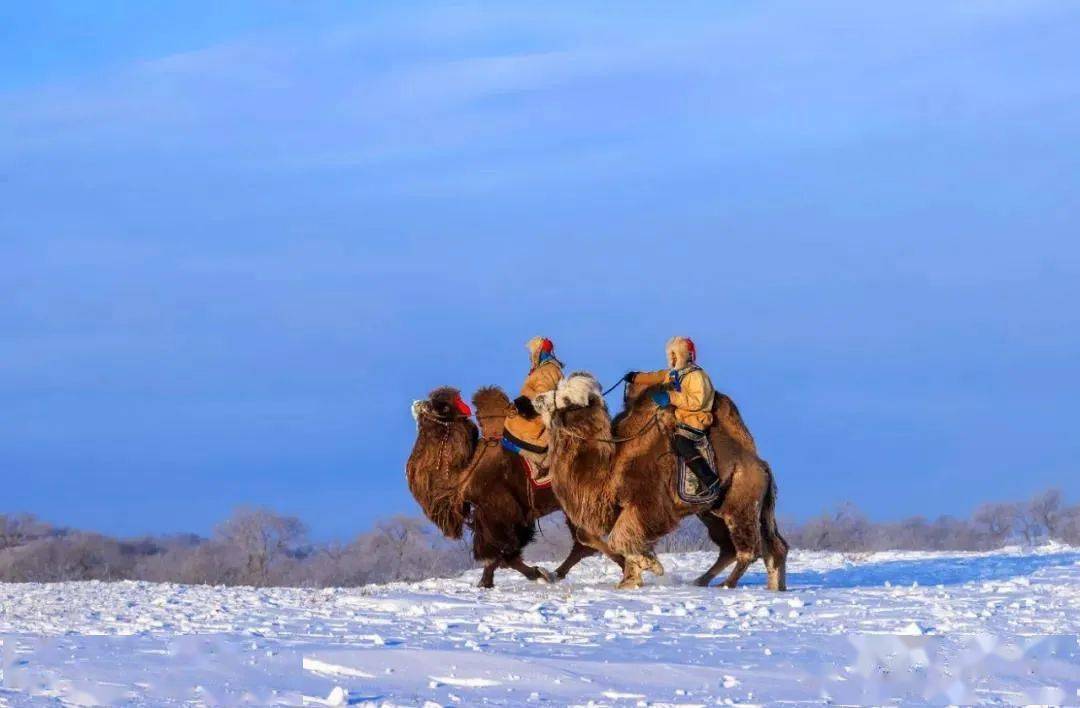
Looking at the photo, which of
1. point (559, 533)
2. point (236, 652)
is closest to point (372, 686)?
point (236, 652)

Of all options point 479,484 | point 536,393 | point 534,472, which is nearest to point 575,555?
point 534,472

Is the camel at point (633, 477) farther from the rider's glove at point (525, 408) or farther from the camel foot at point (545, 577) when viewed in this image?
the camel foot at point (545, 577)

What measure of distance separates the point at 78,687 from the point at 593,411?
20.9 ft

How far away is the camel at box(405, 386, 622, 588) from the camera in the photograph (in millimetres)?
14391

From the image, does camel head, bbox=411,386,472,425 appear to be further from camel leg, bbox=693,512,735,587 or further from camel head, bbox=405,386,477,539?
camel leg, bbox=693,512,735,587

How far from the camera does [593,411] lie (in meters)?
13.5

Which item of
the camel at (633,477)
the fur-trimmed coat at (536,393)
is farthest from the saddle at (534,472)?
the camel at (633,477)

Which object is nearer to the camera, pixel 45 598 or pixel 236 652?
pixel 236 652

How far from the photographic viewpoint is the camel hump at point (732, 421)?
13.7 m

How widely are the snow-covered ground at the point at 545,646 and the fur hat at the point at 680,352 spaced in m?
2.00

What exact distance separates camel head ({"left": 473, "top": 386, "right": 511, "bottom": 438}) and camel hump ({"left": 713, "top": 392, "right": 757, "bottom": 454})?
2.10 meters

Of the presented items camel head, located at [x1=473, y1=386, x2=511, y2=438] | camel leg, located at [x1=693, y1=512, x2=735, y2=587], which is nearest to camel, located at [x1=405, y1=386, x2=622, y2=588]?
camel head, located at [x1=473, y1=386, x2=511, y2=438]

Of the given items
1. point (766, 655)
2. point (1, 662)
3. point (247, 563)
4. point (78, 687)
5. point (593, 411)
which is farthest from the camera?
point (247, 563)

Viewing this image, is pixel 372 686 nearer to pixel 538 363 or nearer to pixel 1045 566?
pixel 538 363
